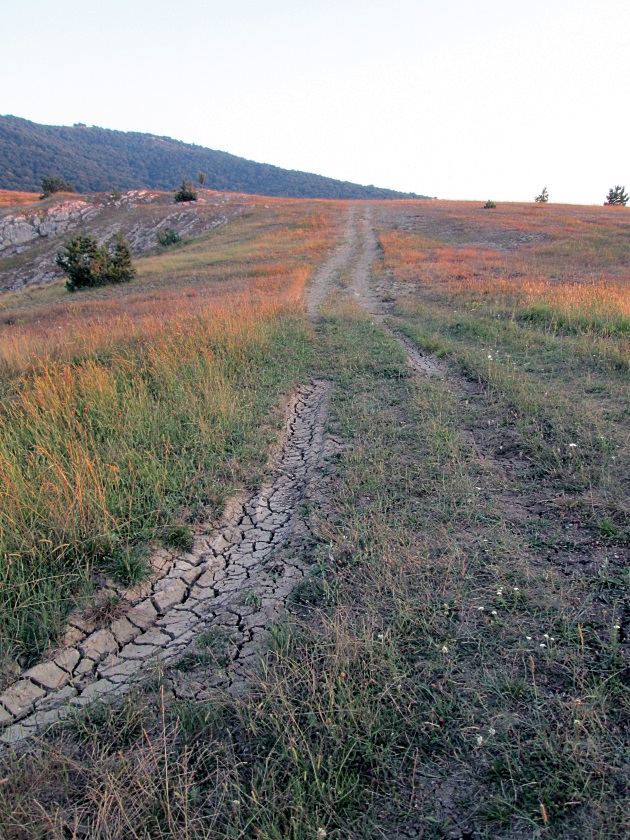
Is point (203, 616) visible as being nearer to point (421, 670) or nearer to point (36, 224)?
point (421, 670)

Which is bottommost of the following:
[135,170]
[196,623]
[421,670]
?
[196,623]

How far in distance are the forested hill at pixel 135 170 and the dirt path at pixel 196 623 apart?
141 m

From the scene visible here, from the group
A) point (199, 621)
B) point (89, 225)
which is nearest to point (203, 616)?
point (199, 621)

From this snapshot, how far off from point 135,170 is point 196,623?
19462 centimetres

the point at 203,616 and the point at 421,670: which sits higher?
the point at 421,670

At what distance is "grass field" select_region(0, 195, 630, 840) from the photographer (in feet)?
5.85

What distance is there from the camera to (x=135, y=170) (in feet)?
542

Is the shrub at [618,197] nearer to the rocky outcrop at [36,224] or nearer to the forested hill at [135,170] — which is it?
the rocky outcrop at [36,224]

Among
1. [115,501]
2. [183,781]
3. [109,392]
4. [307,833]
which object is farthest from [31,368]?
[307,833]

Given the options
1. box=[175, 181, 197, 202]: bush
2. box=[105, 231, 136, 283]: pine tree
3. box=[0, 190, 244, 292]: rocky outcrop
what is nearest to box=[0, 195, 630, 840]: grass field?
box=[105, 231, 136, 283]: pine tree

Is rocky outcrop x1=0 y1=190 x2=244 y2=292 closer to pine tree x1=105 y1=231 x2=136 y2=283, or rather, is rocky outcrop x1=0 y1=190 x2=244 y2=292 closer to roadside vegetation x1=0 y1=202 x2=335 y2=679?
pine tree x1=105 y1=231 x2=136 y2=283

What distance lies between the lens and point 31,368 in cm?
669

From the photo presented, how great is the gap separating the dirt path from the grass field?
16 cm

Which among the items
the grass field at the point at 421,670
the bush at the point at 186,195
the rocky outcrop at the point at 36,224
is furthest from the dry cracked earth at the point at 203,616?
the bush at the point at 186,195
